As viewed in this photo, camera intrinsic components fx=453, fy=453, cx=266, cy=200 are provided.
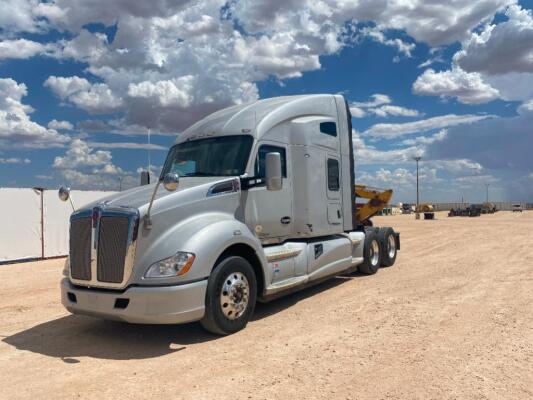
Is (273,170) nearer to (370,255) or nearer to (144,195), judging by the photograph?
(144,195)

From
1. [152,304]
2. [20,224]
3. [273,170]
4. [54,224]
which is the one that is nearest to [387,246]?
[273,170]

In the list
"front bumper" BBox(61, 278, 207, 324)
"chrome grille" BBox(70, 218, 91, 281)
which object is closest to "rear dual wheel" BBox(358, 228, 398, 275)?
"front bumper" BBox(61, 278, 207, 324)

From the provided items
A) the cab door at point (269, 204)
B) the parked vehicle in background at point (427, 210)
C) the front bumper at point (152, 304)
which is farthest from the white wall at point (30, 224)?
the parked vehicle in background at point (427, 210)

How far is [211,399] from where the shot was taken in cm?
401

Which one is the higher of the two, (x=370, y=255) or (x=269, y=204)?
(x=269, y=204)

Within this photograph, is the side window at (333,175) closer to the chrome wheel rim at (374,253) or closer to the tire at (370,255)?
the tire at (370,255)

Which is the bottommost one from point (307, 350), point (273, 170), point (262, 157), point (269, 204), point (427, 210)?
point (307, 350)

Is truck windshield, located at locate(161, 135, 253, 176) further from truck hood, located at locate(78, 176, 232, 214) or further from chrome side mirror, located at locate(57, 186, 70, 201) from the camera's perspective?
chrome side mirror, located at locate(57, 186, 70, 201)

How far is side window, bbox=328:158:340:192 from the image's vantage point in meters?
8.75

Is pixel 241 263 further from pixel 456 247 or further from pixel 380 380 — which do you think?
pixel 456 247

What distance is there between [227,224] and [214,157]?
1461mm

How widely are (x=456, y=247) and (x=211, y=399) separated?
13674mm

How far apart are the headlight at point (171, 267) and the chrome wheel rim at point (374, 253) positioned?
6.36 m

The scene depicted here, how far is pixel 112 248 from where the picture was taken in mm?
5480
